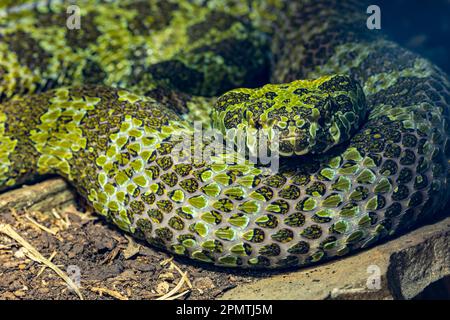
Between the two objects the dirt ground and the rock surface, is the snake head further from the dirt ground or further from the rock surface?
the dirt ground

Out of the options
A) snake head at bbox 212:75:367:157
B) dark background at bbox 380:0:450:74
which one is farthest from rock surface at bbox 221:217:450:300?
dark background at bbox 380:0:450:74

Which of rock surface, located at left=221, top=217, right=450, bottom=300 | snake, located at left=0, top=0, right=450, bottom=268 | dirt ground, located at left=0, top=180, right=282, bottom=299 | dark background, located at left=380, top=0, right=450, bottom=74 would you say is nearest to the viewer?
rock surface, located at left=221, top=217, right=450, bottom=300

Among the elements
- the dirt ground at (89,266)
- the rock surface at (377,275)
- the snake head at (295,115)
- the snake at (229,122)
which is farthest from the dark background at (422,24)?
the dirt ground at (89,266)

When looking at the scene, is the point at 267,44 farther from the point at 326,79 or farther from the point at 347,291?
the point at 347,291

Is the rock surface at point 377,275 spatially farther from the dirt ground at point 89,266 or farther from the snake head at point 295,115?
the snake head at point 295,115

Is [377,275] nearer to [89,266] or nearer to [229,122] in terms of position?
[229,122]

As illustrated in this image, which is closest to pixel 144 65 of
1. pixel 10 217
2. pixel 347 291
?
pixel 10 217

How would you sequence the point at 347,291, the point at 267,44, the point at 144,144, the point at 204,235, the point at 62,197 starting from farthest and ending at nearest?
the point at 267,44 → the point at 62,197 → the point at 144,144 → the point at 204,235 → the point at 347,291
